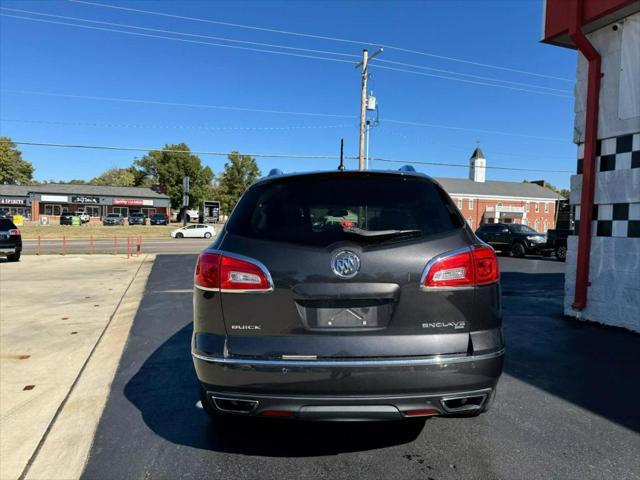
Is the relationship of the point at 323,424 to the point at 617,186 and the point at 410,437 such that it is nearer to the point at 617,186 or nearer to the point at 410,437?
the point at 410,437

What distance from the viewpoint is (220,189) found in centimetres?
7750

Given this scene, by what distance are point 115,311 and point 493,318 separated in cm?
667

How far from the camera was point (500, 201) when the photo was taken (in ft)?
217

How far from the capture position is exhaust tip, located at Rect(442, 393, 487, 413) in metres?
2.24

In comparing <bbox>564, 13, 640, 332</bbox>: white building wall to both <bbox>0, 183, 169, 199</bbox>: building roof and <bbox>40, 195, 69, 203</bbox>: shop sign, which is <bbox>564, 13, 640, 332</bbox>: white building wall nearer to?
<bbox>0, 183, 169, 199</bbox>: building roof

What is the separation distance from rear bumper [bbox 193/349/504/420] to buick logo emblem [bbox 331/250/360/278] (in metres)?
0.44

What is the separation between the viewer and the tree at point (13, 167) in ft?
256

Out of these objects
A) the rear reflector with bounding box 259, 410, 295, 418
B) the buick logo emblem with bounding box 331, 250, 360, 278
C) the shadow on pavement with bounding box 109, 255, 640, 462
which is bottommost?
the shadow on pavement with bounding box 109, 255, 640, 462

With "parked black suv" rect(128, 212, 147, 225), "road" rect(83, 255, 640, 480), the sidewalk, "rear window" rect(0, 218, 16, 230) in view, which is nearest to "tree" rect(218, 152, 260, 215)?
"parked black suv" rect(128, 212, 147, 225)

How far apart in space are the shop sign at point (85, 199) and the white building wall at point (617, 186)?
70173 mm

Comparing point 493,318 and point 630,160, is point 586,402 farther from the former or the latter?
point 630,160

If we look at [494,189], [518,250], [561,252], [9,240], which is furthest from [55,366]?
[494,189]

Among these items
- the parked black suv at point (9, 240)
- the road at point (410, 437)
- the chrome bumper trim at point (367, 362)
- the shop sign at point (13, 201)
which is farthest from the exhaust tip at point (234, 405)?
the shop sign at point (13, 201)

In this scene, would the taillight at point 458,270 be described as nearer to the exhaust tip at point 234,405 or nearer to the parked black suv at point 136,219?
the exhaust tip at point 234,405
